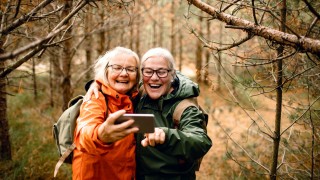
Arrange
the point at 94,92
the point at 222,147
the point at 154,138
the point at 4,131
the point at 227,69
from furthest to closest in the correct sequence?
the point at 222,147 < the point at 4,131 < the point at 227,69 < the point at 94,92 < the point at 154,138

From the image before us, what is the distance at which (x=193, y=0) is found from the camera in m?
2.63

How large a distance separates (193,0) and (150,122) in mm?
1429

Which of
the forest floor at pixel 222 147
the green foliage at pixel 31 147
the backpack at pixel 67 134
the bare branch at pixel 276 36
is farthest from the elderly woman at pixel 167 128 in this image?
the green foliage at pixel 31 147

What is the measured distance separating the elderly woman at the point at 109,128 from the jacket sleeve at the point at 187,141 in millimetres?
293

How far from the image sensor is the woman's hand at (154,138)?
6.20ft

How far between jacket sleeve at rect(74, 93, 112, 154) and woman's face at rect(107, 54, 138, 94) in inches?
9.8

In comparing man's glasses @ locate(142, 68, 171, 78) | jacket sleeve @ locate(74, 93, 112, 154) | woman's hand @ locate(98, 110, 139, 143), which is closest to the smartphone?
woman's hand @ locate(98, 110, 139, 143)

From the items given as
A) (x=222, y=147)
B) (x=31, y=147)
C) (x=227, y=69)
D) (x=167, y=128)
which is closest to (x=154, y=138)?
(x=167, y=128)

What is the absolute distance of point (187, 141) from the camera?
79.1 inches

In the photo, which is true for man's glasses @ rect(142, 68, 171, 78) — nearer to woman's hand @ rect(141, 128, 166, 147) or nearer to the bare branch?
the bare branch

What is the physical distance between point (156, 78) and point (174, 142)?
2.69ft

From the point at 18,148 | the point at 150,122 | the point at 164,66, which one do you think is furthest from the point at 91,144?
the point at 18,148

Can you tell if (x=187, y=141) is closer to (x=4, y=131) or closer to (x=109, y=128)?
(x=109, y=128)

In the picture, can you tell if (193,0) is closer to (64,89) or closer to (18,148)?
(64,89)
